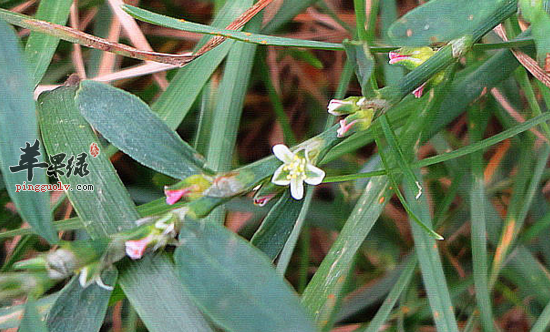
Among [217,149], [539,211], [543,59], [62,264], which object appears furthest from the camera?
[539,211]

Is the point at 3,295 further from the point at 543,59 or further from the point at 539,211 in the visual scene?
the point at 539,211

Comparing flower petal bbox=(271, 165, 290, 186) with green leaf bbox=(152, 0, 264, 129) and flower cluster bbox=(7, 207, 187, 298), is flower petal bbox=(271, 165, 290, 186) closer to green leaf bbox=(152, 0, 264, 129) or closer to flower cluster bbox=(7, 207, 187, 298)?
flower cluster bbox=(7, 207, 187, 298)

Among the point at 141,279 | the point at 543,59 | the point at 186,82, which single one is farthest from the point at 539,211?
the point at 141,279

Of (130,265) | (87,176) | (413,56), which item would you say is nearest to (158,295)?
(130,265)

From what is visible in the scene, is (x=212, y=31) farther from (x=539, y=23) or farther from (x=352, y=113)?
(x=539, y=23)

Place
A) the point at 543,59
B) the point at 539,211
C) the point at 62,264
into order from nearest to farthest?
the point at 62,264 < the point at 543,59 < the point at 539,211

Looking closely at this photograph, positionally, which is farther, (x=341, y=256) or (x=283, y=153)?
(x=341, y=256)
